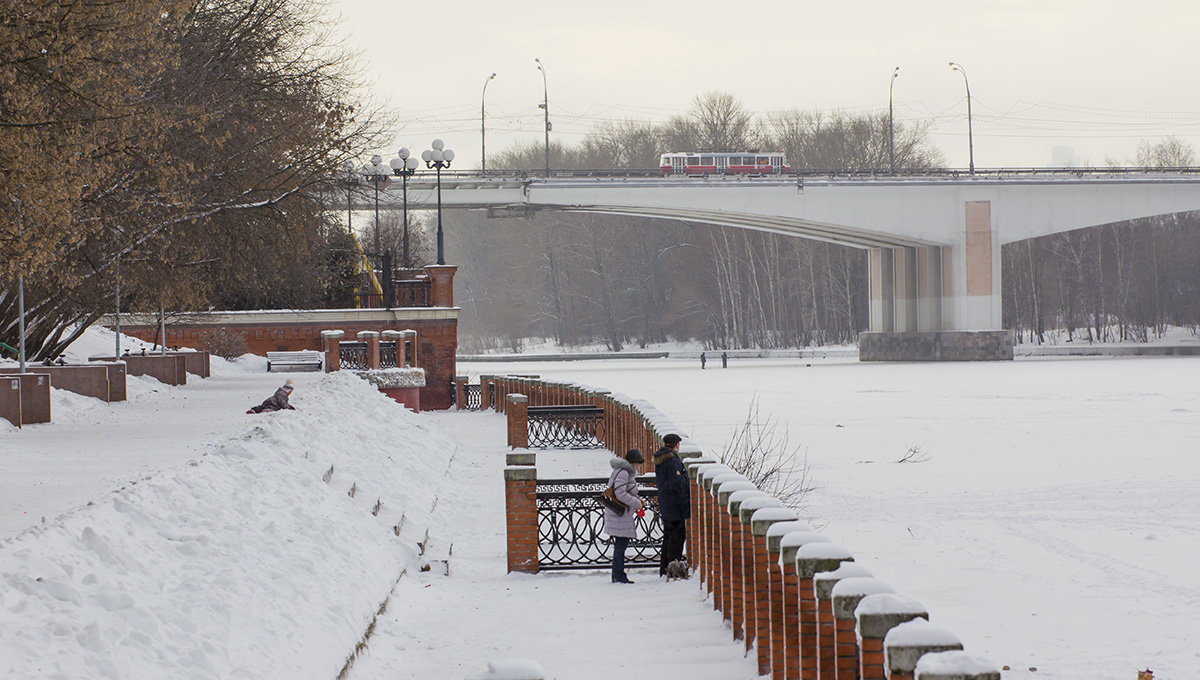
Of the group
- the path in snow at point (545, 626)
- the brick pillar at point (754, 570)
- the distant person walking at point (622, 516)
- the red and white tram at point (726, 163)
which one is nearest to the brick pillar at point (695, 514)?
the path in snow at point (545, 626)

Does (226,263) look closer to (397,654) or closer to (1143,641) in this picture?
(397,654)

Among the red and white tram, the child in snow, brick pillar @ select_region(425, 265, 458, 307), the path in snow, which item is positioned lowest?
the path in snow

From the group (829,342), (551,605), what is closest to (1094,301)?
(829,342)

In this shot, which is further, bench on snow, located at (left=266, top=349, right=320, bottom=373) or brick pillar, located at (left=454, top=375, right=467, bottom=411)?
bench on snow, located at (left=266, top=349, right=320, bottom=373)

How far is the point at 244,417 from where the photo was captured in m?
18.9

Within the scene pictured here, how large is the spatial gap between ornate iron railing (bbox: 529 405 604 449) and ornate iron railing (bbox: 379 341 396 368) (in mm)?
7889

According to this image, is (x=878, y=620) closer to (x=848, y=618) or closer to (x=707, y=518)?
(x=848, y=618)

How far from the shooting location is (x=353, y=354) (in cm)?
3275

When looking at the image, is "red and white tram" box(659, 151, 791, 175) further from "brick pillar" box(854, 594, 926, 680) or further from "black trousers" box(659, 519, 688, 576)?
"brick pillar" box(854, 594, 926, 680)

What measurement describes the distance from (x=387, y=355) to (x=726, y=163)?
3888 cm

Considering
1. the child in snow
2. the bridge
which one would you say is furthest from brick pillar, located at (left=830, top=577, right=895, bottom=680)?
the bridge

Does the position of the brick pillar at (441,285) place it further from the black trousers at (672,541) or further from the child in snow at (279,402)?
the black trousers at (672,541)

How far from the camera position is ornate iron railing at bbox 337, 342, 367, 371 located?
32156mm

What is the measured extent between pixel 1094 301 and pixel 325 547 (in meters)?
84.5
